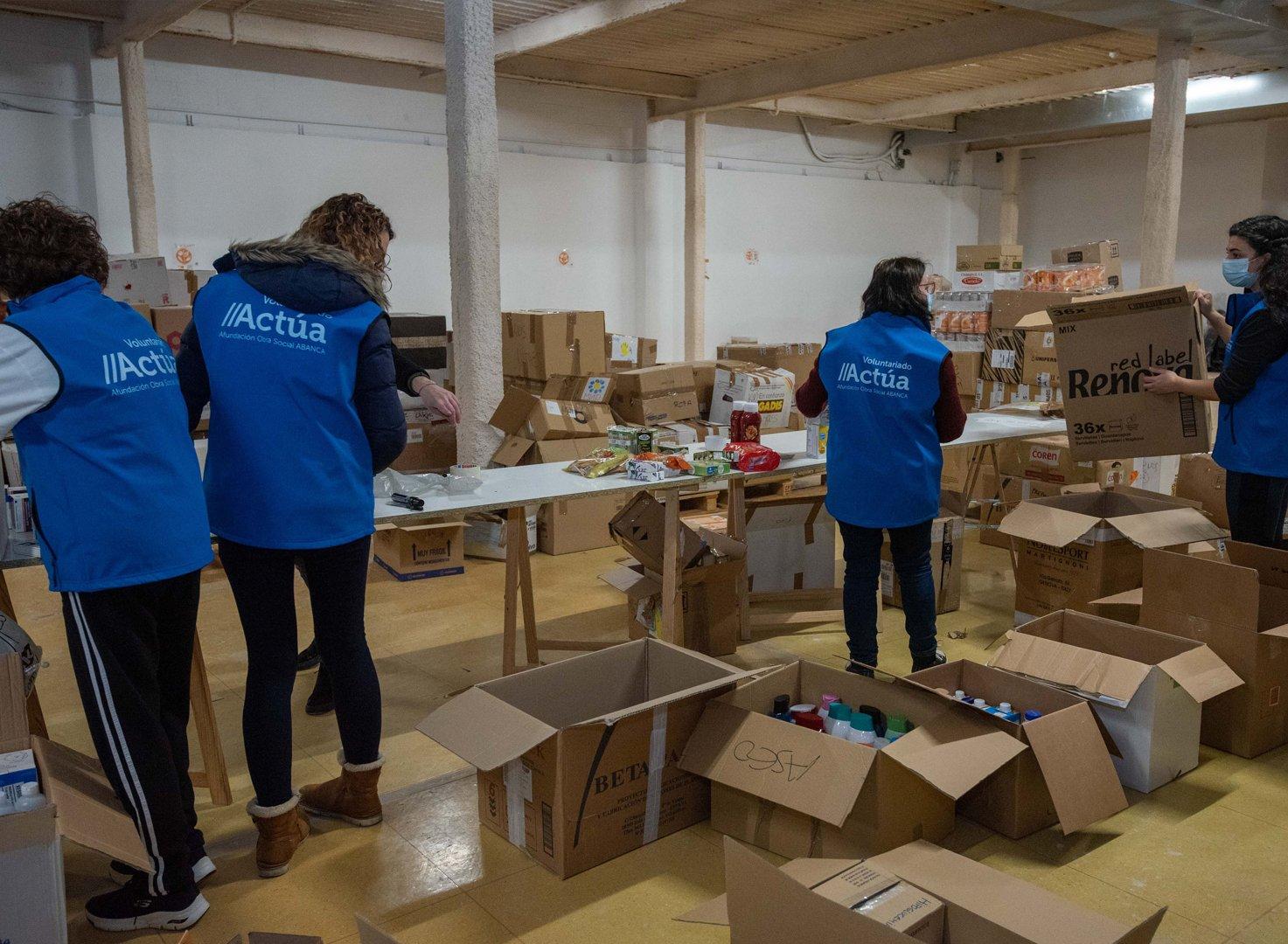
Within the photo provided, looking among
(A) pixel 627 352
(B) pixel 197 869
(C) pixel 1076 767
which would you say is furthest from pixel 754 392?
(B) pixel 197 869

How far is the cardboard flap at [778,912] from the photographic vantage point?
60.1 inches

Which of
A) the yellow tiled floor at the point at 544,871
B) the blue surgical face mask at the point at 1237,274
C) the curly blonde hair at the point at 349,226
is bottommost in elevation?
the yellow tiled floor at the point at 544,871

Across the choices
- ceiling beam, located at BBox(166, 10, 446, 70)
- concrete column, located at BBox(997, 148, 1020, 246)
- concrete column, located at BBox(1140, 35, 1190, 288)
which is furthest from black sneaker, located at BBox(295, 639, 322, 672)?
concrete column, located at BBox(997, 148, 1020, 246)

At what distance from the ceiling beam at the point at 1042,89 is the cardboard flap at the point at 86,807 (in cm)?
819

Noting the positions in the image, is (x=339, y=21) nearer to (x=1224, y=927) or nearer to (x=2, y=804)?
(x=2, y=804)

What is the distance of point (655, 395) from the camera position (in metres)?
5.78

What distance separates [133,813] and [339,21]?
18.5 ft

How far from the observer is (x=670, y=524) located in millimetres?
3461

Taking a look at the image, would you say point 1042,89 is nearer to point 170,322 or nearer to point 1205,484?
point 1205,484

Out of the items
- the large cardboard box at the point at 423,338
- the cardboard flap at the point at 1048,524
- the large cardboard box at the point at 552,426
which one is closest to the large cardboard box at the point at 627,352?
the large cardboard box at the point at 552,426

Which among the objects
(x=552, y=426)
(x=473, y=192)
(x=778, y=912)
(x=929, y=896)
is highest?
(x=473, y=192)

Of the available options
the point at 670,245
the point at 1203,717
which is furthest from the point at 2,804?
the point at 670,245

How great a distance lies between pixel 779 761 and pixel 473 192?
125 inches

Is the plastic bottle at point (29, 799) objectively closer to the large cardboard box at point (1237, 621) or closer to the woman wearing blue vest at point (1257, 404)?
the large cardboard box at point (1237, 621)
